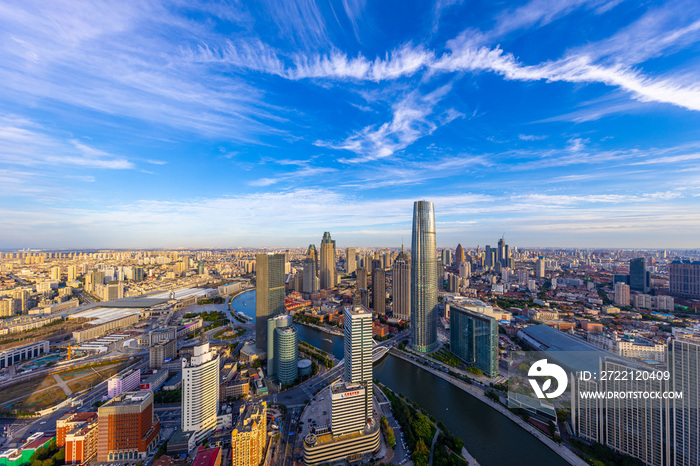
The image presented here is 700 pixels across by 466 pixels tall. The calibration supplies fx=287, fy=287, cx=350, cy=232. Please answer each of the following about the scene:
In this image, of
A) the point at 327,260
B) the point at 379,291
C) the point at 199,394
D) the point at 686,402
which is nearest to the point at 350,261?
the point at 327,260

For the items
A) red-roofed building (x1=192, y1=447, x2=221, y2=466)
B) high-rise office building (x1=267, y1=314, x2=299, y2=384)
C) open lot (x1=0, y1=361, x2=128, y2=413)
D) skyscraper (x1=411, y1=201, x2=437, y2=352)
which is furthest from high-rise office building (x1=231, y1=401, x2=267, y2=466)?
skyscraper (x1=411, y1=201, x2=437, y2=352)

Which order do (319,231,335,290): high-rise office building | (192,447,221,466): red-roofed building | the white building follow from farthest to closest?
(319,231,335,290): high-rise office building
the white building
(192,447,221,466): red-roofed building

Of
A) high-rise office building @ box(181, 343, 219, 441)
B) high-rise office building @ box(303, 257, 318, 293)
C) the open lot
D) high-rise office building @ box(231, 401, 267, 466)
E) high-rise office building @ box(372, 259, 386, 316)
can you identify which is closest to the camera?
high-rise office building @ box(231, 401, 267, 466)

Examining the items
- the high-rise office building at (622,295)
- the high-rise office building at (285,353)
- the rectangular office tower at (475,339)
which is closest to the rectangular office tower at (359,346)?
the high-rise office building at (285,353)

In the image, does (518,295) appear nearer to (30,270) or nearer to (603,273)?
(603,273)

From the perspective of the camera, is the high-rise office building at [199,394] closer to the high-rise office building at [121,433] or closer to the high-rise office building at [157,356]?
the high-rise office building at [121,433]

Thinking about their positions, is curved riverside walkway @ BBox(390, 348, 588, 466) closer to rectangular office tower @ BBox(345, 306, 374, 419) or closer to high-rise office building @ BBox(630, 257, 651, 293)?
rectangular office tower @ BBox(345, 306, 374, 419)
